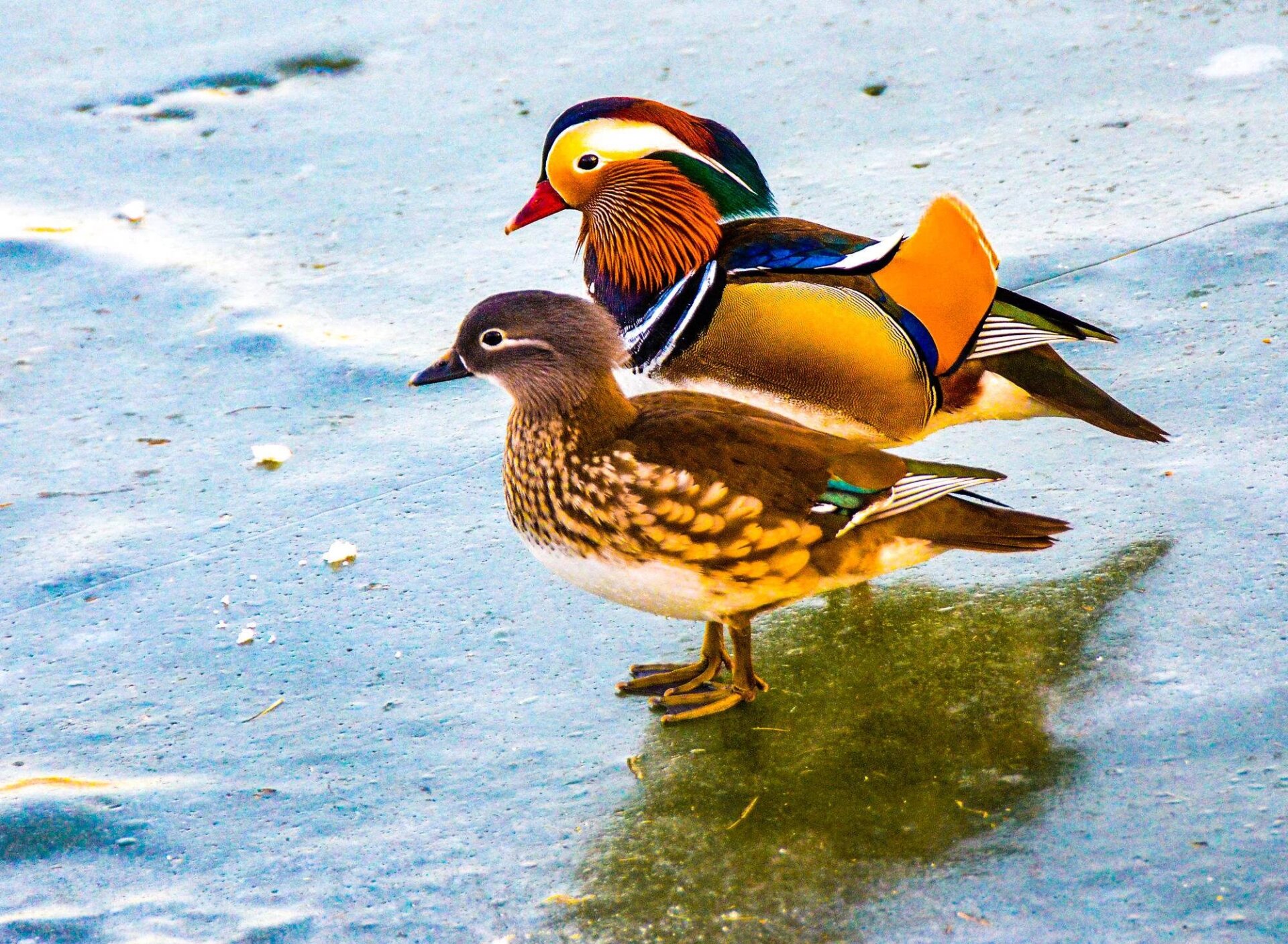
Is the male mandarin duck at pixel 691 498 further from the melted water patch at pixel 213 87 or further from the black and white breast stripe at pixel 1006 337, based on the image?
the melted water patch at pixel 213 87

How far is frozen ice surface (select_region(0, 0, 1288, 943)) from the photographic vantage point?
2494 mm

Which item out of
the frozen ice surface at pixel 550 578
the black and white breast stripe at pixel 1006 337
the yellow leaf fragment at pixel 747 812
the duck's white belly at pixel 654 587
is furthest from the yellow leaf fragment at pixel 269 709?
the black and white breast stripe at pixel 1006 337

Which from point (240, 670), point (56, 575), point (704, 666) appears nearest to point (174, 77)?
point (56, 575)

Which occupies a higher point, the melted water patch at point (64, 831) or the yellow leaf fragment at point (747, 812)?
the yellow leaf fragment at point (747, 812)

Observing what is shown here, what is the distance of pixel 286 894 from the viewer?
8.29 feet

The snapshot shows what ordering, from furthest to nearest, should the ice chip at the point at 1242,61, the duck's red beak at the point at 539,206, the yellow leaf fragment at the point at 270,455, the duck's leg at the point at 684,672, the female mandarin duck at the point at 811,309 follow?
the ice chip at the point at 1242,61
the yellow leaf fragment at the point at 270,455
the duck's red beak at the point at 539,206
the female mandarin duck at the point at 811,309
the duck's leg at the point at 684,672

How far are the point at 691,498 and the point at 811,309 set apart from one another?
0.71m

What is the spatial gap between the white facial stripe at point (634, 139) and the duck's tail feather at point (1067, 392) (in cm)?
76

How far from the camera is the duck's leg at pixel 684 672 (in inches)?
118

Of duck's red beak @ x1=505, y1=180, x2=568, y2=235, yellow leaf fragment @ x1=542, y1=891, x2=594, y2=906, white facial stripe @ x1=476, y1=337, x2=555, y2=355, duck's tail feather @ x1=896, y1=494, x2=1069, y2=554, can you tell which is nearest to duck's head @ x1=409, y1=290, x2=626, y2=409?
white facial stripe @ x1=476, y1=337, x2=555, y2=355

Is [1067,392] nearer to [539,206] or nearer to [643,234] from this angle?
[643,234]

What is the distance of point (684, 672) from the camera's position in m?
3.04

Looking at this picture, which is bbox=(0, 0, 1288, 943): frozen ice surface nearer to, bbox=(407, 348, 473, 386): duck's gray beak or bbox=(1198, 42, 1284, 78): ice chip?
bbox=(1198, 42, 1284, 78): ice chip

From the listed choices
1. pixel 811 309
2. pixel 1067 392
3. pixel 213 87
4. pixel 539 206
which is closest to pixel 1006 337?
pixel 1067 392
